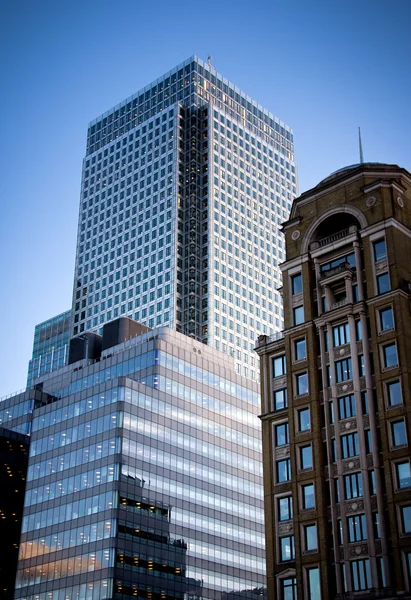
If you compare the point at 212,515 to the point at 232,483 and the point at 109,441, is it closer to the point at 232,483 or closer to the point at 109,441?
the point at 232,483

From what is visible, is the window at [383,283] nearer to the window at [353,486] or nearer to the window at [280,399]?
the window at [280,399]

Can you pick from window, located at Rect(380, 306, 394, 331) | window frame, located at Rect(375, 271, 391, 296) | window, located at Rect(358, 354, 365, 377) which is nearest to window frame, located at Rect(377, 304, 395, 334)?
window, located at Rect(380, 306, 394, 331)

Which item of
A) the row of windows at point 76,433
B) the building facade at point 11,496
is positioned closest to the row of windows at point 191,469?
the row of windows at point 76,433

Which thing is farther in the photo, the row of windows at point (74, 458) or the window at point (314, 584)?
the row of windows at point (74, 458)

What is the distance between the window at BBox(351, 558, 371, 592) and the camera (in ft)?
223

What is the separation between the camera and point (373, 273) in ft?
257

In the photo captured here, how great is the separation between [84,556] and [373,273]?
200 feet

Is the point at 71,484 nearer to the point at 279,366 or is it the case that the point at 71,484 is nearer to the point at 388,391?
the point at 279,366

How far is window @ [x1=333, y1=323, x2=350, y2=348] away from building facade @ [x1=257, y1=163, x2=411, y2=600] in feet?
0.35

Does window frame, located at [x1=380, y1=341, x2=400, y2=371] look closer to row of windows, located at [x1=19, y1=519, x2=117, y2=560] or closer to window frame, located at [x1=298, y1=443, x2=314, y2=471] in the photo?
window frame, located at [x1=298, y1=443, x2=314, y2=471]

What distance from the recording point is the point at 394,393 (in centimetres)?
7281

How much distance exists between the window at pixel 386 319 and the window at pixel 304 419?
9.93 meters

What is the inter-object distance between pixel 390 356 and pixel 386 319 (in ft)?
11.7

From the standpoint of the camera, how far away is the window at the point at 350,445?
73.1 meters
